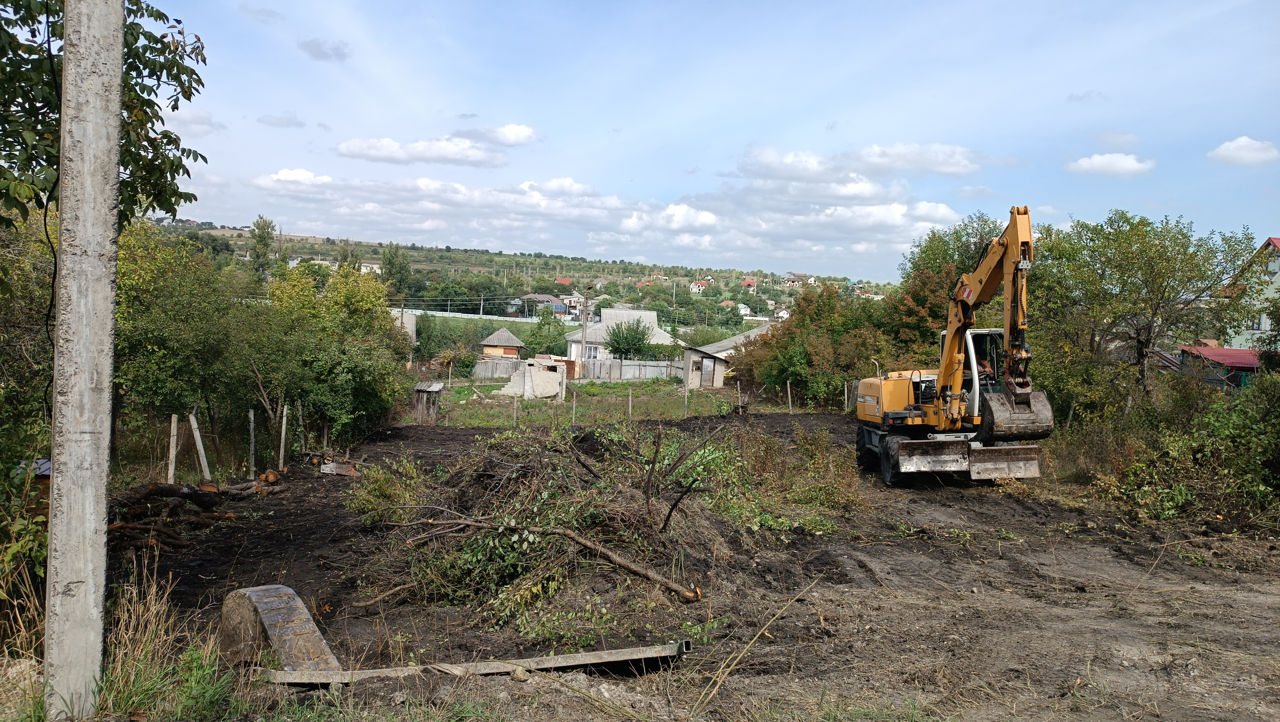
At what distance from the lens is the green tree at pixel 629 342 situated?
68.4 meters

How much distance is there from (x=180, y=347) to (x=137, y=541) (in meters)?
6.66

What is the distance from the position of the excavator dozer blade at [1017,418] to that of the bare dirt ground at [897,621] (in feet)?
4.16

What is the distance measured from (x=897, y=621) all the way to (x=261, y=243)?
2696 inches

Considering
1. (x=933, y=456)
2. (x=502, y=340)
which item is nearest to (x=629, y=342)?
(x=502, y=340)

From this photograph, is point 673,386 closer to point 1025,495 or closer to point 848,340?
point 848,340

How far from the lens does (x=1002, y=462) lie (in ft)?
43.7

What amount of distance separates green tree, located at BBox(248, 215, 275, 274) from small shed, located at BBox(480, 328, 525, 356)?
1800 centimetres

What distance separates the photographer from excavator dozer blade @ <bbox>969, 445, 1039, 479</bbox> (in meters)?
13.3

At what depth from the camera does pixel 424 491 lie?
9812 millimetres

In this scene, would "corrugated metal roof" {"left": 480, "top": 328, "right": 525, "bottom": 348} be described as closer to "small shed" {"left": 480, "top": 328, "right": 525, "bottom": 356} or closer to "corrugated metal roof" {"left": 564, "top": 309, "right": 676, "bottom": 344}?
"small shed" {"left": 480, "top": 328, "right": 525, "bottom": 356}

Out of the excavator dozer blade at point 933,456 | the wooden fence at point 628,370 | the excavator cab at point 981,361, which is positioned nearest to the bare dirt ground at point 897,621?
the excavator dozer blade at point 933,456

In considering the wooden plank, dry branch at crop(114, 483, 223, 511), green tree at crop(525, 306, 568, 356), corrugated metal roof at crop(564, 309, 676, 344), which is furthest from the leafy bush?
green tree at crop(525, 306, 568, 356)

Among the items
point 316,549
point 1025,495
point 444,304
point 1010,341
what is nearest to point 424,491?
point 316,549

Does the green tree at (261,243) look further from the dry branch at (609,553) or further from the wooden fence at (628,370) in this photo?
the dry branch at (609,553)
